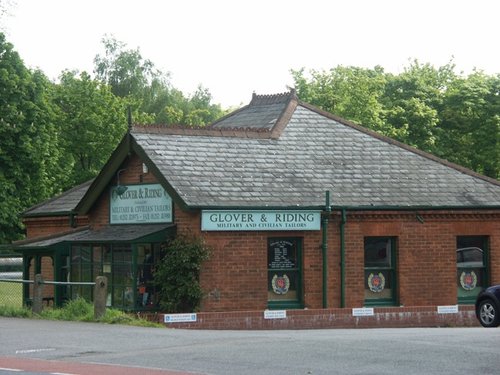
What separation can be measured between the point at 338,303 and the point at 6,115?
28970 mm

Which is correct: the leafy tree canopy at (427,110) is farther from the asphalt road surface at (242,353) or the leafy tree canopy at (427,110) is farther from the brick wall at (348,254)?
the asphalt road surface at (242,353)

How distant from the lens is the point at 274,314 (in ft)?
89.5

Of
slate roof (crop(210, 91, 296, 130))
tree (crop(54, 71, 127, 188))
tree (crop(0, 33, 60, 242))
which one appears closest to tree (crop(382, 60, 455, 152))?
tree (crop(54, 71, 127, 188))

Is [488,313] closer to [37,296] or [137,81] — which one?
[37,296]

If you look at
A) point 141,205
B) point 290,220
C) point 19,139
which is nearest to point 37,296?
point 141,205

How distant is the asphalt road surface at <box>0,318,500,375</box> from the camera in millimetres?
15320

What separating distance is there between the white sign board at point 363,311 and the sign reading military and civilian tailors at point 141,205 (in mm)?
5049

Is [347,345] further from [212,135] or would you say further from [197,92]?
[197,92]

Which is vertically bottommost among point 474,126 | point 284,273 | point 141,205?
point 284,273

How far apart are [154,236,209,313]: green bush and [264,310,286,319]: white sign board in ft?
5.25

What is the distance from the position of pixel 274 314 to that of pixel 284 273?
187 centimetres

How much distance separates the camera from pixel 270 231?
28375 millimetres

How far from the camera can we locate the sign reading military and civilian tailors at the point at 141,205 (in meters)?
28.6

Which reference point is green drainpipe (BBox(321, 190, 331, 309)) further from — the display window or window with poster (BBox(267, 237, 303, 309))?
the display window
